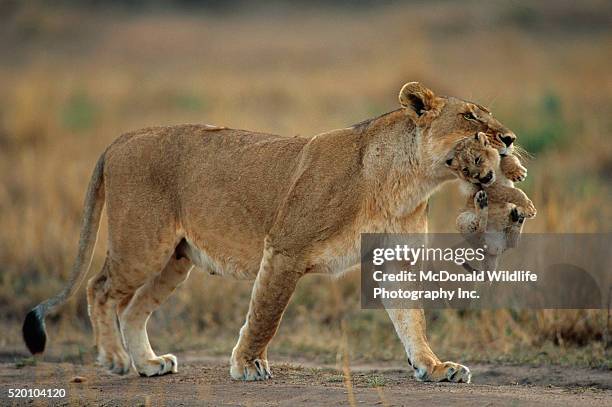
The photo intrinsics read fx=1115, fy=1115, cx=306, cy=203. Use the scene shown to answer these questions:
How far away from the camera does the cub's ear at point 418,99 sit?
5277 millimetres

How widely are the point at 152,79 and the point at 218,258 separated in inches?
476

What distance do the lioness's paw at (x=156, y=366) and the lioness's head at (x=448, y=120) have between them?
6.25ft

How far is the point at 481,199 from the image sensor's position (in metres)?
5.07

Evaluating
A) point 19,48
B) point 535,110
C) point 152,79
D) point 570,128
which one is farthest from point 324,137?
point 19,48

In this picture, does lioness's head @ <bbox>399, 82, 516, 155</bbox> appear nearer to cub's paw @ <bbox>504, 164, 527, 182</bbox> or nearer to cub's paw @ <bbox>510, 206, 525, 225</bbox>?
cub's paw @ <bbox>504, 164, 527, 182</bbox>

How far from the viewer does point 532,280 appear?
7.05m

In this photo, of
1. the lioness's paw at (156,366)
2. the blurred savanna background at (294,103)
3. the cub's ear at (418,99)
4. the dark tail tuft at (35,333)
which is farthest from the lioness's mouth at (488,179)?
the dark tail tuft at (35,333)

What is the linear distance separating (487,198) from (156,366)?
2.06 m

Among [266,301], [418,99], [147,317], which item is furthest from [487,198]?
[147,317]

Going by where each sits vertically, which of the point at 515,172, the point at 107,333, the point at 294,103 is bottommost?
the point at 107,333

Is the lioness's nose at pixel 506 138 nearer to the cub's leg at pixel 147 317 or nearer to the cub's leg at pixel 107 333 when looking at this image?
the cub's leg at pixel 147 317

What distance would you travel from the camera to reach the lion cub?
5.00m

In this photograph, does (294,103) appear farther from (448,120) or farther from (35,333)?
(448,120)

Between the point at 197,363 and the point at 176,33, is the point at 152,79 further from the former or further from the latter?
the point at 197,363
